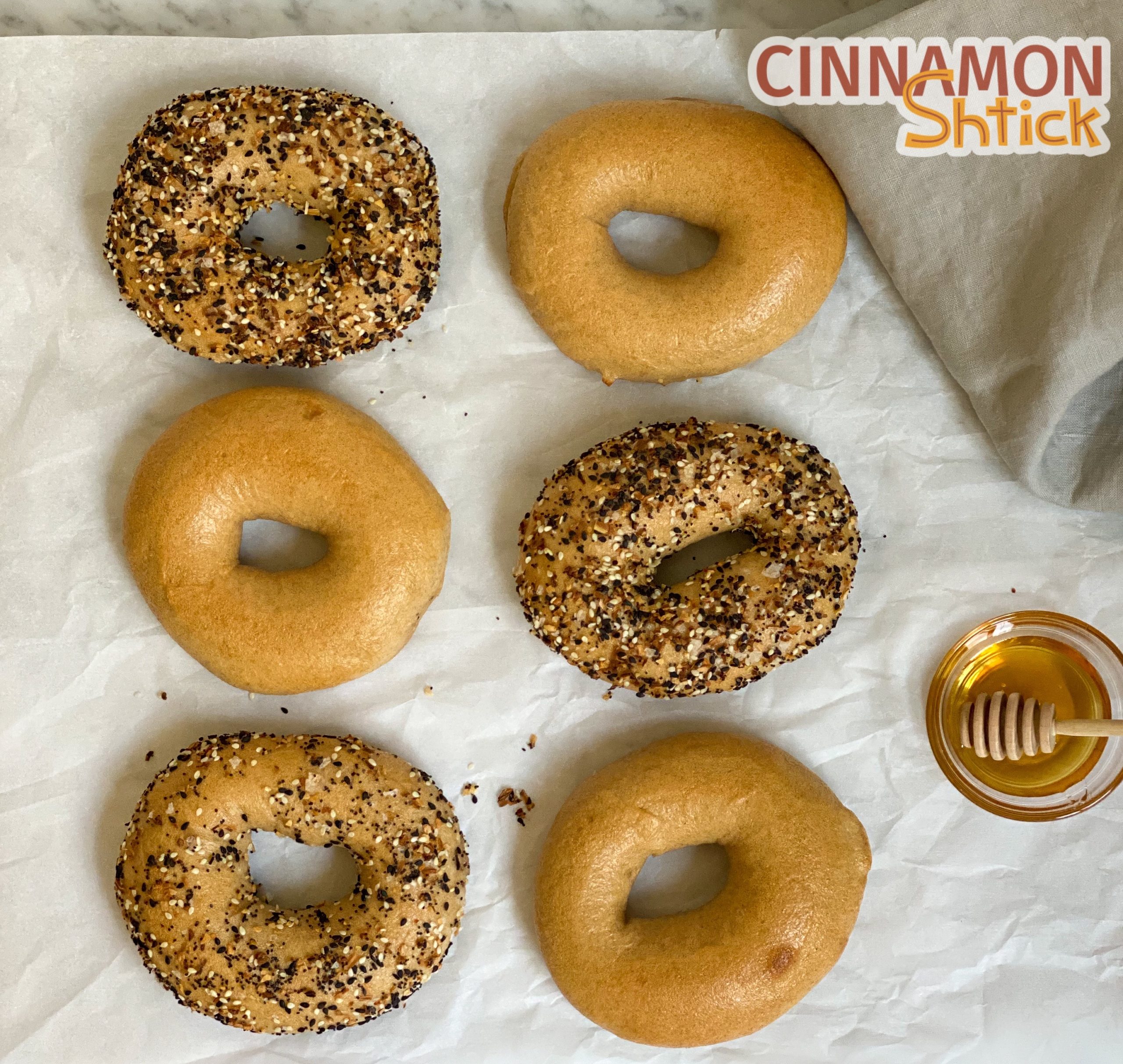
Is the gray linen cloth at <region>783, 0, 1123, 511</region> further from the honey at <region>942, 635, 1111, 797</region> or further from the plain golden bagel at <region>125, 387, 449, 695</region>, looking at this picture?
the plain golden bagel at <region>125, 387, 449, 695</region>

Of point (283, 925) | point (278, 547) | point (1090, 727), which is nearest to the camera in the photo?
point (1090, 727)

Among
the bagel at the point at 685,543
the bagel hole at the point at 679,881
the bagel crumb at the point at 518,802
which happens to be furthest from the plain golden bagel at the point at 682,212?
the bagel hole at the point at 679,881

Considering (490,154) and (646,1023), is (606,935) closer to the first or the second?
(646,1023)

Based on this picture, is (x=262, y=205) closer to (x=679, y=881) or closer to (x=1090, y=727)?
(x=679, y=881)

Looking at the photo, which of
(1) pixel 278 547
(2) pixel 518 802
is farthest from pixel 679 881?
(1) pixel 278 547

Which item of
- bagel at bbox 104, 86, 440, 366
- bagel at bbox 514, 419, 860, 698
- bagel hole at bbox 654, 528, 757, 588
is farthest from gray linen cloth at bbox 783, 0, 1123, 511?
bagel at bbox 104, 86, 440, 366

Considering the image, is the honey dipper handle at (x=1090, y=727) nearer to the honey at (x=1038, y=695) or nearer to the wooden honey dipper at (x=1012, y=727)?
the wooden honey dipper at (x=1012, y=727)

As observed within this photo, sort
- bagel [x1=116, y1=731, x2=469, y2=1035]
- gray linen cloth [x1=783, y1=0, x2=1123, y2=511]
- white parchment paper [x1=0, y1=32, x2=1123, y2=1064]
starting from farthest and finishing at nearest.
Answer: white parchment paper [x1=0, y1=32, x2=1123, y2=1064] < bagel [x1=116, y1=731, x2=469, y2=1035] < gray linen cloth [x1=783, y1=0, x2=1123, y2=511]
